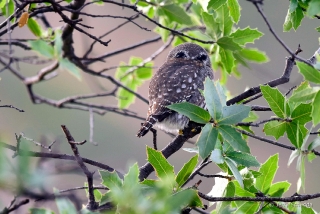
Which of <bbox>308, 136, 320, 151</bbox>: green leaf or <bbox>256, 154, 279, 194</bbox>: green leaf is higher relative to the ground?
<bbox>308, 136, 320, 151</bbox>: green leaf

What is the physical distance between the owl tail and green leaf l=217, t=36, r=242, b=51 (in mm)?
833

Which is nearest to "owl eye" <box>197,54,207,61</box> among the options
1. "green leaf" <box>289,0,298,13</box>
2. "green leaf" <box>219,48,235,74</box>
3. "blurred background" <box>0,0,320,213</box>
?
"green leaf" <box>219,48,235,74</box>

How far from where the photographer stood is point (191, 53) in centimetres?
519

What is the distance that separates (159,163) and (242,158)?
41 cm

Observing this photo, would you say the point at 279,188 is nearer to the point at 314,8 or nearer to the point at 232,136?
the point at 232,136

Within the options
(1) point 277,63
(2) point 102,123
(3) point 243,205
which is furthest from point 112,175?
(2) point 102,123

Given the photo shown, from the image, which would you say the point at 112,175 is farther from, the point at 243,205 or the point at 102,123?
the point at 102,123

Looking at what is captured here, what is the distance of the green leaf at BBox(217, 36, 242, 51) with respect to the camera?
3.40 m

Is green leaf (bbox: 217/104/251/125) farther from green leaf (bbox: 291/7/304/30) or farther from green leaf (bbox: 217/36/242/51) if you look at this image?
green leaf (bbox: 217/36/242/51)

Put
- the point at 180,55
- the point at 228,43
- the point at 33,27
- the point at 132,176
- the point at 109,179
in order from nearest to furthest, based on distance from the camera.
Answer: the point at 132,176 → the point at 109,179 → the point at 228,43 → the point at 33,27 → the point at 180,55

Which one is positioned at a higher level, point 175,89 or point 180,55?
point 180,55

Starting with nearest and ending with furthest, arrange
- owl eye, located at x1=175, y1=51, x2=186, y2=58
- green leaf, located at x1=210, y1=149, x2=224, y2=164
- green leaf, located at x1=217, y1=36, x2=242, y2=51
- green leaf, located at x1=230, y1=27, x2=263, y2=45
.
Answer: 1. green leaf, located at x1=210, y1=149, x2=224, y2=164
2. green leaf, located at x1=217, y1=36, x2=242, y2=51
3. green leaf, located at x1=230, y1=27, x2=263, y2=45
4. owl eye, located at x1=175, y1=51, x2=186, y2=58

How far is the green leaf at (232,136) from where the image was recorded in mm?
2352

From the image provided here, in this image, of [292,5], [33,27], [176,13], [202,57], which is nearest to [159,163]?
[292,5]
